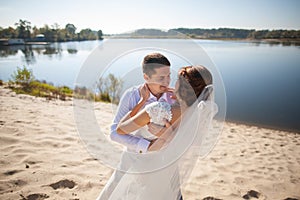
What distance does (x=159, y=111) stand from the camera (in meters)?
1.32

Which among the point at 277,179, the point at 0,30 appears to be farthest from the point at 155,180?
the point at 0,30

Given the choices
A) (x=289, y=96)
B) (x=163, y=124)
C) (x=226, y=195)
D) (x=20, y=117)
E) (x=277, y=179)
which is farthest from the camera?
(x=289, y=96)

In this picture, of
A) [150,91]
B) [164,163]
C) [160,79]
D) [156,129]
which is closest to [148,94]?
[150,91]

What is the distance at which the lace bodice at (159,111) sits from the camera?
132 centimetres

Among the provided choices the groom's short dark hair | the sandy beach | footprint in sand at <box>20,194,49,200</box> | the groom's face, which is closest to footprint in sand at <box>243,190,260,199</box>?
the sandy beach

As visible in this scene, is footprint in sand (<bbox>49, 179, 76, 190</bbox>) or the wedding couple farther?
footprint in sand (<bbox>49, 179, 76, 190</bbox>)

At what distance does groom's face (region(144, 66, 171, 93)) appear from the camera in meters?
1.58

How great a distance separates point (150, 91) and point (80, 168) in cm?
225

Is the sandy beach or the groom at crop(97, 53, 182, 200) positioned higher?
the groom at crop(97, 53, 182, 200)

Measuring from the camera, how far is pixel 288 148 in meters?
5.53

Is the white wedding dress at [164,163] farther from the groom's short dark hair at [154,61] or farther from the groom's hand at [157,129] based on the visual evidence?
the groom's short dark hair at [154,61]

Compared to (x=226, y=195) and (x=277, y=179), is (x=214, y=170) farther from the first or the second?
(x=277, y=179)

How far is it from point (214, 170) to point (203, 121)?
2671 mm

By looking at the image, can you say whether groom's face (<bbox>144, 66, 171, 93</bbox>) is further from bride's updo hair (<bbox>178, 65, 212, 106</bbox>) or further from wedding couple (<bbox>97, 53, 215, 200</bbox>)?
bride's updo hair (<bbox>178, 65, 212, 106</bbox>)
